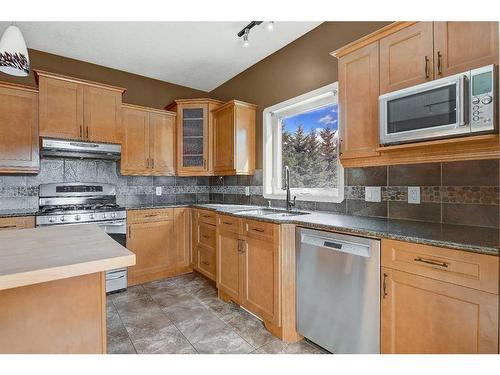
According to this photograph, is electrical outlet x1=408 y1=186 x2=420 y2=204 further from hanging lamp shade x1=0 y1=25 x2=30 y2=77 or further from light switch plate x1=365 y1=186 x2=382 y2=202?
hanging lamp shade x1=0 y1=25 x2=30 y2=77

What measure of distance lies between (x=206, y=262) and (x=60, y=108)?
2352 millimetres

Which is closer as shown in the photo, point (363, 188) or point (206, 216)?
point (363, 188)

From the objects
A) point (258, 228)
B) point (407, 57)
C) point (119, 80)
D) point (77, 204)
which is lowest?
point (258, 228)

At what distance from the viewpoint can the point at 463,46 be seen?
1.39 metres

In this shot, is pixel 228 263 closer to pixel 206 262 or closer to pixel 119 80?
pixel 206 262

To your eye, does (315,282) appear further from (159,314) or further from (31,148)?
(31,148)

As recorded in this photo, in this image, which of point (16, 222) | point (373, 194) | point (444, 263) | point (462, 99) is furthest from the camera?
point (16, 222)

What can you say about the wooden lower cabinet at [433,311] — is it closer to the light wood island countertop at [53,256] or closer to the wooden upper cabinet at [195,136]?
the light wood island countertop at [53,256]

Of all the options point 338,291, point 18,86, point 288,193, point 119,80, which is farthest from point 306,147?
point 18,86

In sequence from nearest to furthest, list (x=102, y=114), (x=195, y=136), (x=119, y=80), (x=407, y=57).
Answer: (x=407, y=57)
(x=102, y=114)
(x=119, y=80)
(x=195, y=136)

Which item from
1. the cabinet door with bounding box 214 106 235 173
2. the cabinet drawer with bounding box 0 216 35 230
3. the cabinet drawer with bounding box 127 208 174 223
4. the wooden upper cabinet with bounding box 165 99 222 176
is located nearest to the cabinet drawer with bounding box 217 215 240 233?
the cabinet door with bounding box 214 106 235 173

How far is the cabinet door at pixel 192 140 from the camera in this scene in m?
3.59

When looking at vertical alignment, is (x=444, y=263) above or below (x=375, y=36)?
below

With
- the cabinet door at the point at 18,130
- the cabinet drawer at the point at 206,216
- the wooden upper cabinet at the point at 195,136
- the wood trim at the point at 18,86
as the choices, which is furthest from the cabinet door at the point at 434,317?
the wood trim at the point at 18,86
